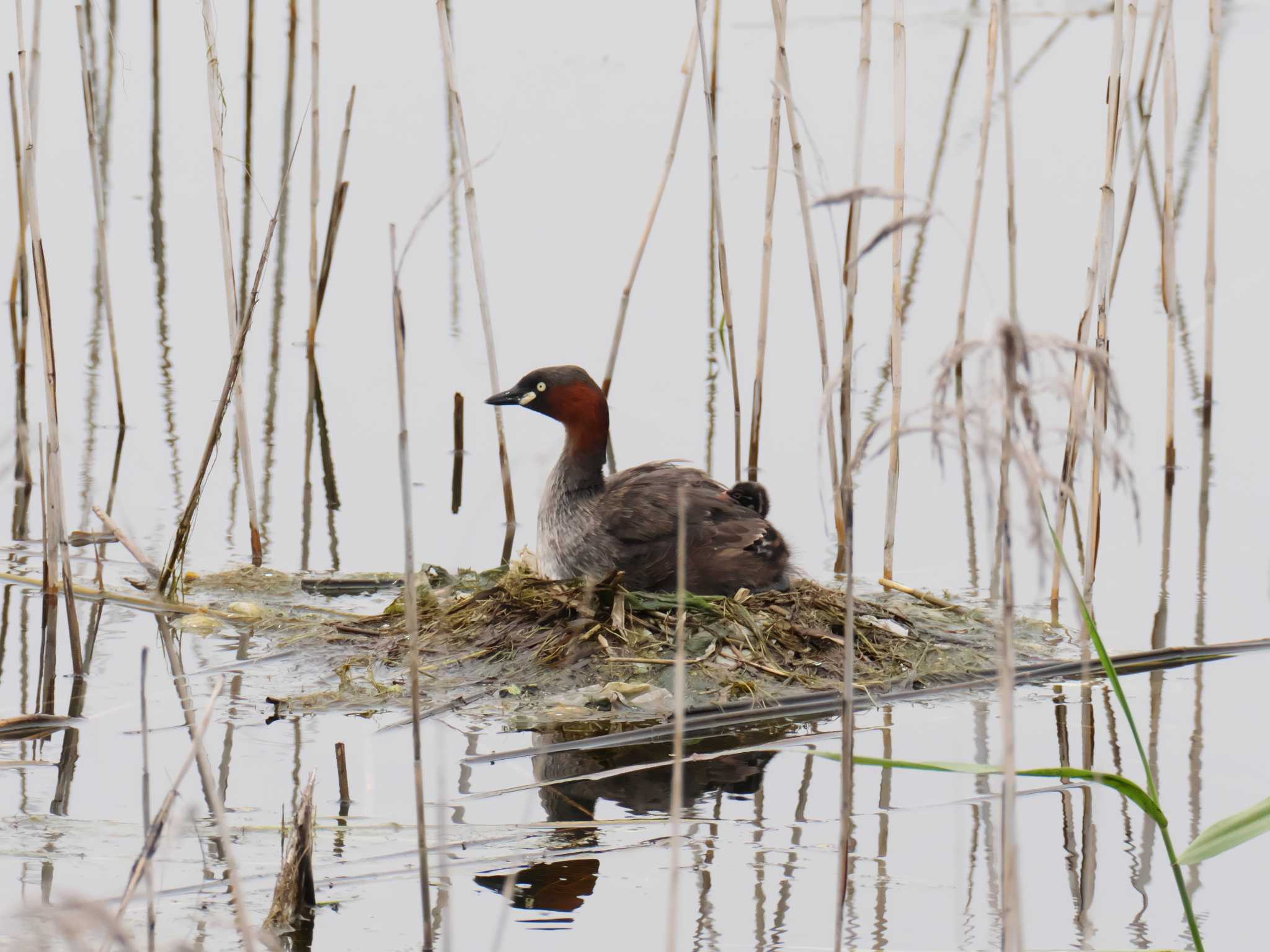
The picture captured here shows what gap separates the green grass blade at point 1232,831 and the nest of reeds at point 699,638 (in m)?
2.29

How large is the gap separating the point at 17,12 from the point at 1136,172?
11.1 feet

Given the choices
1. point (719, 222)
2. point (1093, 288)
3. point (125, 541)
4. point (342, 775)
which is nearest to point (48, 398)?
point (125, 541)

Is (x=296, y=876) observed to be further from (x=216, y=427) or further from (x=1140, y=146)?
(x=1140, y=146)

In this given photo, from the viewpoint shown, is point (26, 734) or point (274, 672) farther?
point (274, 672)

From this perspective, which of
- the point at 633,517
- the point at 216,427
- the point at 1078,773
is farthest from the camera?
the point at 633,517

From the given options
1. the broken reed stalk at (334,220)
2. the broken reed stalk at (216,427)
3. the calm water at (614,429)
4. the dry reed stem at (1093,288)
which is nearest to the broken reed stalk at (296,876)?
the calm water at (614,429)

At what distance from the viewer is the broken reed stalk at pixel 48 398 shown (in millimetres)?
4680

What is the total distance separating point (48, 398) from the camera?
4719mm

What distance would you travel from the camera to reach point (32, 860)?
3.62 metres

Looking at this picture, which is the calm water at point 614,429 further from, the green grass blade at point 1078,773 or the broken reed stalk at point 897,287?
the green grass blade at point 1078,773

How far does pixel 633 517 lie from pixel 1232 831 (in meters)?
3.19

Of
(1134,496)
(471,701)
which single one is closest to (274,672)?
(471,701)

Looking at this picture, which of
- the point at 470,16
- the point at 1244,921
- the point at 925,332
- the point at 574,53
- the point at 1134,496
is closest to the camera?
the point at 1134,496

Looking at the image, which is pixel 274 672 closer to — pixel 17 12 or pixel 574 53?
pixel 17 12
